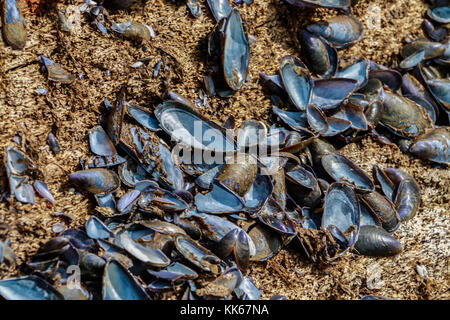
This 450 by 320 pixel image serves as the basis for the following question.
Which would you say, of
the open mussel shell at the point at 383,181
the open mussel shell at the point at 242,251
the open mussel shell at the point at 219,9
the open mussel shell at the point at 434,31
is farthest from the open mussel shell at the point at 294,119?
the open mussel shell at the point at 434,31

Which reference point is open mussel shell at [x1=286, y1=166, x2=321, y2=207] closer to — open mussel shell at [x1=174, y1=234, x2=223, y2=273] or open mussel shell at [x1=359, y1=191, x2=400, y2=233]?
open mussel shell at [x1=359, y1=191, x2=400, y2=233]

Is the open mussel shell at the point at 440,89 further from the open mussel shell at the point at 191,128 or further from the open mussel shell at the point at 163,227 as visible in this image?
the open mussel shell at the point at 163,227

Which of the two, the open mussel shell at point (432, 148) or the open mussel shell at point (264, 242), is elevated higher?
the open mussel shell at point (432, 148)

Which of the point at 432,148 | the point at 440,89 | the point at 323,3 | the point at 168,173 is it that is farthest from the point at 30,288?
the point at 440,89

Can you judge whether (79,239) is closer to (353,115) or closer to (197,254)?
(197,254)

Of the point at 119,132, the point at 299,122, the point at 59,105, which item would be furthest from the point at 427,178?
the point at 59,105

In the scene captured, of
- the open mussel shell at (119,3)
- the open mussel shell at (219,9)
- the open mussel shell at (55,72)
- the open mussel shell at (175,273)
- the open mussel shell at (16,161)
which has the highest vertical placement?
the open mussel shell at (119,3)

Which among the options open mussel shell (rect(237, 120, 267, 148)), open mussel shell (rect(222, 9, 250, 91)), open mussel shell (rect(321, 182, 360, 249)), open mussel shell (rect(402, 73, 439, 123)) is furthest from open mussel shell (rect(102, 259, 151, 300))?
open mussel shell (rect(402, 73, 439, 123))
